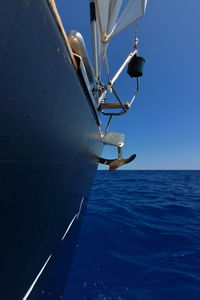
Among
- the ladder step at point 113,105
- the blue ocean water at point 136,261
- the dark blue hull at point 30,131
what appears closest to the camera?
the dark blue hull at point 30,131

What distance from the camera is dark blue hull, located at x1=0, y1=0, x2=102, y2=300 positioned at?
0.54 metres

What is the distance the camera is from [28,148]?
724 mm

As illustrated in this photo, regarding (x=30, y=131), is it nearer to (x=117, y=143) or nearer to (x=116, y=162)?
(x=117, y=143)

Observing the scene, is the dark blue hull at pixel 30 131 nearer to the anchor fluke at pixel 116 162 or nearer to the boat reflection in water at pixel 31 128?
the boat reflection in water at pixel 31 128

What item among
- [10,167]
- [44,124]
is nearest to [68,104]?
[44,124]

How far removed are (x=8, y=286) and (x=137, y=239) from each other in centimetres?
302

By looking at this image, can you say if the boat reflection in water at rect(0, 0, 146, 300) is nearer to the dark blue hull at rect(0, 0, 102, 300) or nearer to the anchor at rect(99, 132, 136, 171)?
the dark blue hull at rect(0, 0, 102, 300)

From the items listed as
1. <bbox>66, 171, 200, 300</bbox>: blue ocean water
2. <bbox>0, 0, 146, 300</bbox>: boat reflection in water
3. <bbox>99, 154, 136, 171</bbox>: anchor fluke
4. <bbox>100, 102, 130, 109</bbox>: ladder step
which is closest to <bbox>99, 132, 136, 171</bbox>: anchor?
<bbox>99, 154, 136, 171</bbox>: anchor fluke

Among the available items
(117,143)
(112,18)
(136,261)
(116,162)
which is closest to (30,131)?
(117,143)

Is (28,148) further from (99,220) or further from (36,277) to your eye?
(99,220)

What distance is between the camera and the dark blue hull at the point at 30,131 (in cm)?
54

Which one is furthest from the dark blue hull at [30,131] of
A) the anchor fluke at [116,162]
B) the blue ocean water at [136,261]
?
the anchor fluke at [116,162]

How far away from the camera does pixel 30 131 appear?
2.30 feet

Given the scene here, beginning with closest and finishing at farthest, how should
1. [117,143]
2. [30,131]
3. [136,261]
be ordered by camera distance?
[30,131] < [136,261] < [117,143]
